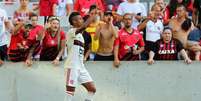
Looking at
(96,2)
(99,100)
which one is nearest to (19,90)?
(99,100)

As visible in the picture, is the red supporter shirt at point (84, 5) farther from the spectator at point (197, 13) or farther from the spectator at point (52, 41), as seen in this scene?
the spectator at point (197, 13)

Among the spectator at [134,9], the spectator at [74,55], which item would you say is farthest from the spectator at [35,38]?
the spectator at [134,9]

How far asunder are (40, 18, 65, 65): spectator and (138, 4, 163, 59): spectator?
175 centimetres

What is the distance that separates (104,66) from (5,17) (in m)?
2.27

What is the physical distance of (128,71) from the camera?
1162 centimetres

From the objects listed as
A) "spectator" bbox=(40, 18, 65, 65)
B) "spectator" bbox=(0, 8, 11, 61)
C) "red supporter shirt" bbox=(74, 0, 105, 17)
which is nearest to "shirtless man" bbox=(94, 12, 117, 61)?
"spectator" bbox=(40, 18, 65, 65)

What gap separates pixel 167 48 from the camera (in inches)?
456

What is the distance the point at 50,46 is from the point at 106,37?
109cm

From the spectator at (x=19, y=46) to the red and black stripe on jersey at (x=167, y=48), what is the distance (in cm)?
245

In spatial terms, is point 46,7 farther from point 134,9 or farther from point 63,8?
point 134,9

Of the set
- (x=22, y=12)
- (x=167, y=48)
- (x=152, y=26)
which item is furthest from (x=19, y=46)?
(x=167, y=48)

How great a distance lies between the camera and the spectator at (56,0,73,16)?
13.1 metres

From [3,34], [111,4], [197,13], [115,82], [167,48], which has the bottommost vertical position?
[115,82]

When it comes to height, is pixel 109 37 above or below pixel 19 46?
above
